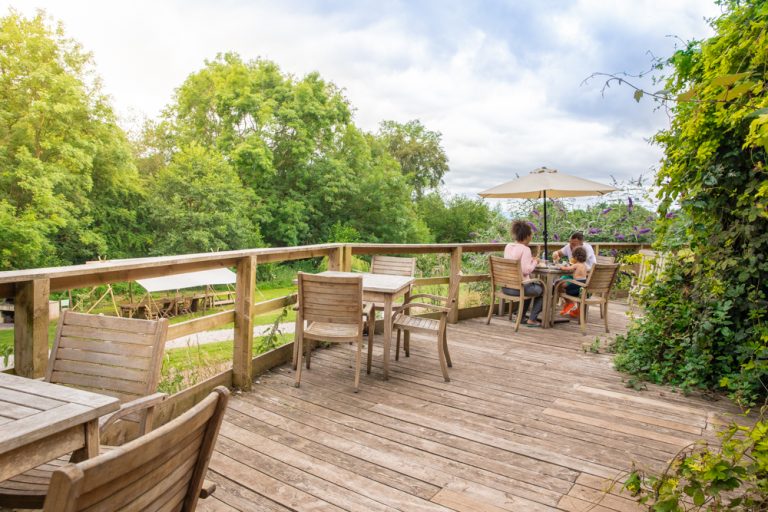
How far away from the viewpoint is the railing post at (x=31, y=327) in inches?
75.7

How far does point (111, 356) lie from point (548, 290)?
5.11m

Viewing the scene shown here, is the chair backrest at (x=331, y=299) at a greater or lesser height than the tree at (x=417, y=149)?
lesser

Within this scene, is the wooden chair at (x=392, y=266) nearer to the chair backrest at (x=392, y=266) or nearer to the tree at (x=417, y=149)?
the chair backrest at (x=392, y=266)

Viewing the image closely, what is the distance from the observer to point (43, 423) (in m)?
1.16

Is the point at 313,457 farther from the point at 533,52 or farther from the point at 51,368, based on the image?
the point at 533,52

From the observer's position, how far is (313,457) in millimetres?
2520

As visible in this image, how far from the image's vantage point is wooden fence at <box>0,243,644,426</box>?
1933mm

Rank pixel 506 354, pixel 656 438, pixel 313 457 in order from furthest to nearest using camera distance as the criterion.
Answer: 1. pixel 506 354
2. pixel 656 438
3. pixel 313 457

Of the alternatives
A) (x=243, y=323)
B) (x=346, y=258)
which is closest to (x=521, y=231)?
(x=346, y=258)

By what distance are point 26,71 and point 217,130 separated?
30.7 ft

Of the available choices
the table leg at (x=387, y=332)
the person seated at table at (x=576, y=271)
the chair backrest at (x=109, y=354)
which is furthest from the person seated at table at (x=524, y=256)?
the chair backrest at (x=109, y=354)

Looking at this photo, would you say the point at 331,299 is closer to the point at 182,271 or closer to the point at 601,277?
the point at 182,271

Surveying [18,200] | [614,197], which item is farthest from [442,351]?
[18,200]

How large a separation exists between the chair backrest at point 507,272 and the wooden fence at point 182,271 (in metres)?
0.50
